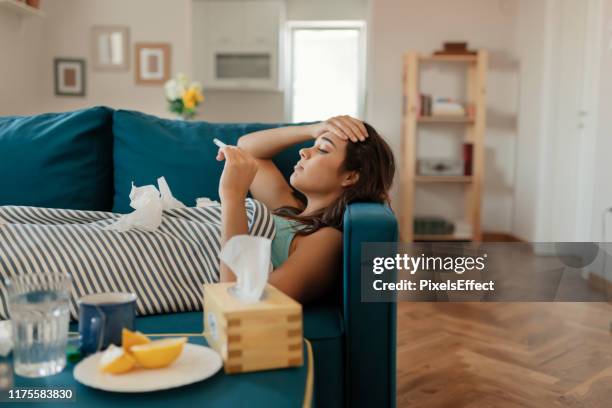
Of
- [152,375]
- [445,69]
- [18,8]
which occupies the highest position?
[18,8]

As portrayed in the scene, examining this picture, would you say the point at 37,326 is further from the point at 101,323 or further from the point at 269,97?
the point at 269,97

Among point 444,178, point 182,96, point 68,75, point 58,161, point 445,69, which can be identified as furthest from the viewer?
point 445,69

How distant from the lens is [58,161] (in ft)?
6.33

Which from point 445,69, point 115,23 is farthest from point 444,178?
point 115,23

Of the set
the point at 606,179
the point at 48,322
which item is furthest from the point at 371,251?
the point at 606,179

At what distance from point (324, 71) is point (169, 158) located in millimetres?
5749

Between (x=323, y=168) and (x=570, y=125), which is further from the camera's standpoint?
(x=570, y=125)

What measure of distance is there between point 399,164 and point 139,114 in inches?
157

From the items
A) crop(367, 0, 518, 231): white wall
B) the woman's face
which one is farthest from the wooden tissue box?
crop(367, 0, 518, 231): white wall

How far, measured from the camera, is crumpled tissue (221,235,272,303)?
104 centimetres

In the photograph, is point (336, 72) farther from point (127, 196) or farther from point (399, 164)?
point (127, 196)

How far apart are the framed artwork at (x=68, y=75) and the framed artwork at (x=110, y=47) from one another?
129 millimetres

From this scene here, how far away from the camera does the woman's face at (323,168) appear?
1714 millimetres

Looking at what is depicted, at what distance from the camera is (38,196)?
74.2 inches
